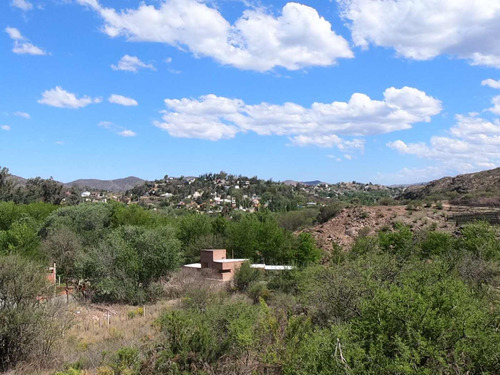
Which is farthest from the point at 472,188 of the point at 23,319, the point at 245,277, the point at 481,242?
the point at 23,319

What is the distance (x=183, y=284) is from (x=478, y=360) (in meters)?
22.8

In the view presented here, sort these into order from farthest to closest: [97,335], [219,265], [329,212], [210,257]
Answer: [329,212] < [210,257] < [219,265] < [97,335]

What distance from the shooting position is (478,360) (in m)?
6.88

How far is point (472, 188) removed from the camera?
6850cm

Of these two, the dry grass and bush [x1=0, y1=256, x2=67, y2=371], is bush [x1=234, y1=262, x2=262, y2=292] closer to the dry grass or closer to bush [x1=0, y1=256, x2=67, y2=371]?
the dry grass

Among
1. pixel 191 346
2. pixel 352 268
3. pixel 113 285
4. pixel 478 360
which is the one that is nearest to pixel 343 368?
pixel 478 360

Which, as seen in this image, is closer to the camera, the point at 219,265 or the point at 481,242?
the point at 481,242

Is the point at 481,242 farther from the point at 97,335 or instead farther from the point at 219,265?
the point at 97,335

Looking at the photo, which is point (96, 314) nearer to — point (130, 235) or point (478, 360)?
point (130, 235)

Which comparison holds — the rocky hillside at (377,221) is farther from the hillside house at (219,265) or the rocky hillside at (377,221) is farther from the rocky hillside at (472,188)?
the hillside house at (219,265)

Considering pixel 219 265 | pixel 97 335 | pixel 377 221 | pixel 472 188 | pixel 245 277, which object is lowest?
pixel 97 335

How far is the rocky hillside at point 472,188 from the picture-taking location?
56781 mm

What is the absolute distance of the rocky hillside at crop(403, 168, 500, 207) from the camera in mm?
56781

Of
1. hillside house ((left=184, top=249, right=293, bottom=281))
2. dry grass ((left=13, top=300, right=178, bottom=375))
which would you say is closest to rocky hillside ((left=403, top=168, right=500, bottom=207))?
hillside house ((left=184, top=249, right=293, bottom=281))
